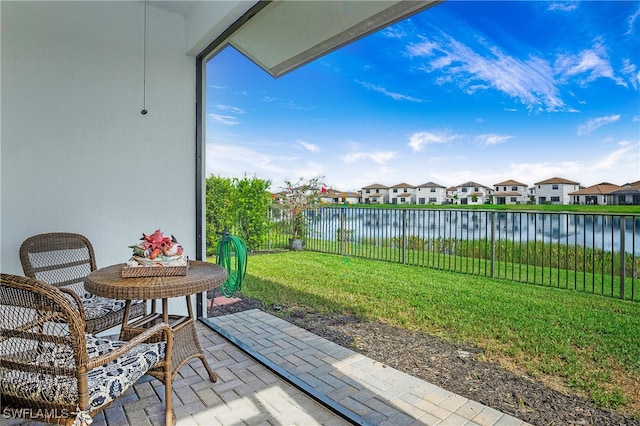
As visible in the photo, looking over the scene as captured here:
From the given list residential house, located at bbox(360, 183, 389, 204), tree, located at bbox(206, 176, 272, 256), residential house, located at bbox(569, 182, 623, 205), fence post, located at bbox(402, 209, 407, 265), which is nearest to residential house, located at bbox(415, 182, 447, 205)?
fence post, located at bbox(402, 209, 407, 265)

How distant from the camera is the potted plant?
320 centimetres

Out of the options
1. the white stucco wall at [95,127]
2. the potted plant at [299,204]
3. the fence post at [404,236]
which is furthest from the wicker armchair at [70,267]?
the fence post at [404,236]

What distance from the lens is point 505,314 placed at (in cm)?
210

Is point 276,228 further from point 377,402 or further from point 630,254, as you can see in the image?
point 630,254

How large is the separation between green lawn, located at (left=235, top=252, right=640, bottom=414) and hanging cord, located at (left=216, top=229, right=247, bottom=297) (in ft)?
1.56

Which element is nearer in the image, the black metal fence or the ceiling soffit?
the black metal fence

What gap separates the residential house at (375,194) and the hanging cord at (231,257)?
4.90ft

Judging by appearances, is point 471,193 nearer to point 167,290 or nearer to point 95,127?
point 167,290

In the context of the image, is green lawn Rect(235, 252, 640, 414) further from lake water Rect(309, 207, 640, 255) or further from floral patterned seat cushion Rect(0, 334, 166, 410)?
floral patterned seat cushion Rect(0, 334, 166, 410)

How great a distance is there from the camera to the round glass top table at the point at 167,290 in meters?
1.94

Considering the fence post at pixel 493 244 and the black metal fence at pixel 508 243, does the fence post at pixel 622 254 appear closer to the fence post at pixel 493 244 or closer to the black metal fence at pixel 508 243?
the black metal fence at pixel 508 243

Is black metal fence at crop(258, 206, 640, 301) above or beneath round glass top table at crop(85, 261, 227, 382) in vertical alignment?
above

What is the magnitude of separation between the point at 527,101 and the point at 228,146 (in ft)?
8.94

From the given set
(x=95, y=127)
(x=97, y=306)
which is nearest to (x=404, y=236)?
(x=97, y=306)
